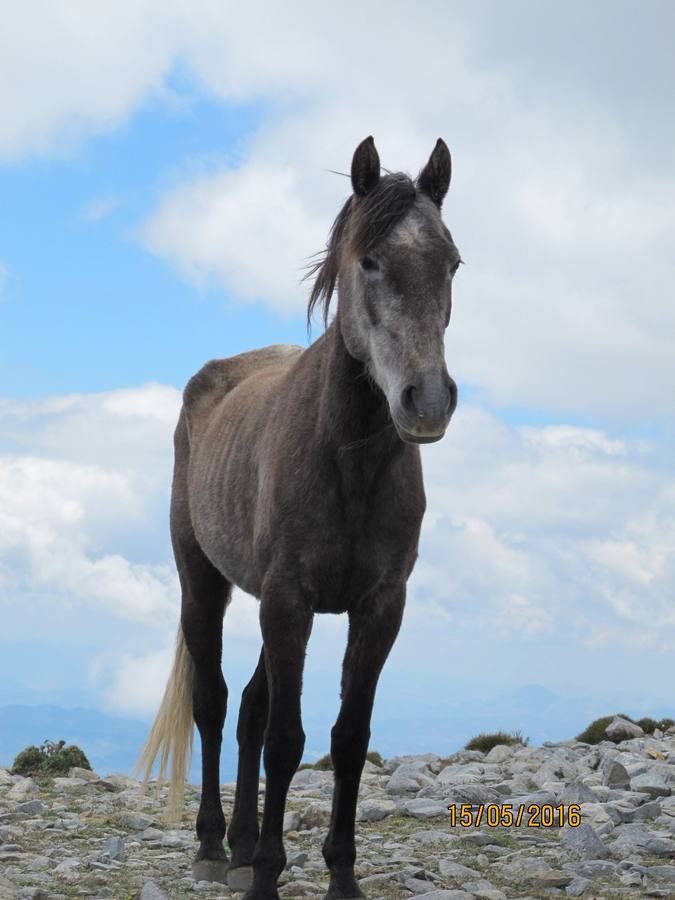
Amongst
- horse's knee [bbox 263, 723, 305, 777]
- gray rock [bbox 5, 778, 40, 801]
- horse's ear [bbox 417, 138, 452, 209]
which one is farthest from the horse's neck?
gray rock [bbox 5, 778, 40, 801]

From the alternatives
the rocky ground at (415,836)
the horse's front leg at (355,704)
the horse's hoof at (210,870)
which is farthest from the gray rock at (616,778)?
the horse's front leg at (355,704)

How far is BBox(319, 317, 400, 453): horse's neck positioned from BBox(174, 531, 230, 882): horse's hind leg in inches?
109

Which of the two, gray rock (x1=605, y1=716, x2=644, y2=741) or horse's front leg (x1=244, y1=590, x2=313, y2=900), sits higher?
gray rock (x1=605, y1=716, x2=644, y2=741)

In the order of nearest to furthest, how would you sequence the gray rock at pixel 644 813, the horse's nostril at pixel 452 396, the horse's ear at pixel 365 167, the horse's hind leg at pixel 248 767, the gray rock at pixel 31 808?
the horse's nostril at pixel 452 396, the horse's ear at pixel 365 167, the horse's hind leg at pixel 248 767, the gray rock at pixel 644 813, the gray rock at pixel 31 808

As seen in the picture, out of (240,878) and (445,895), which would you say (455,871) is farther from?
(240,878)

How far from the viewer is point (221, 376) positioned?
29.3ft

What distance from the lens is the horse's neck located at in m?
5.58

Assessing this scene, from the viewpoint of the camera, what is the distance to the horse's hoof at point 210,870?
7.05 metres

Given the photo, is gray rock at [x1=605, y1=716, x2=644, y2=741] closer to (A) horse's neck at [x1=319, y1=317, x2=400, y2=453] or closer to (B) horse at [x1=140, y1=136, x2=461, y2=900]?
(B) horse at [x1=140, y1=136, x2=461, y2=900]

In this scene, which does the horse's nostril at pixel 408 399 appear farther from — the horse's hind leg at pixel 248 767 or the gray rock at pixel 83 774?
the gray rock at pixel 83 774

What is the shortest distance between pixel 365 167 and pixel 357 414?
4.19ft

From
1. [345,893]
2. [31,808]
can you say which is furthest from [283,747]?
[31,808]

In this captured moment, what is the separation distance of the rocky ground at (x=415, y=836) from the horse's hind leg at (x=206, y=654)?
52 centimetres

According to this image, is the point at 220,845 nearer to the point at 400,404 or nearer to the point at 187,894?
the point at 187,894
